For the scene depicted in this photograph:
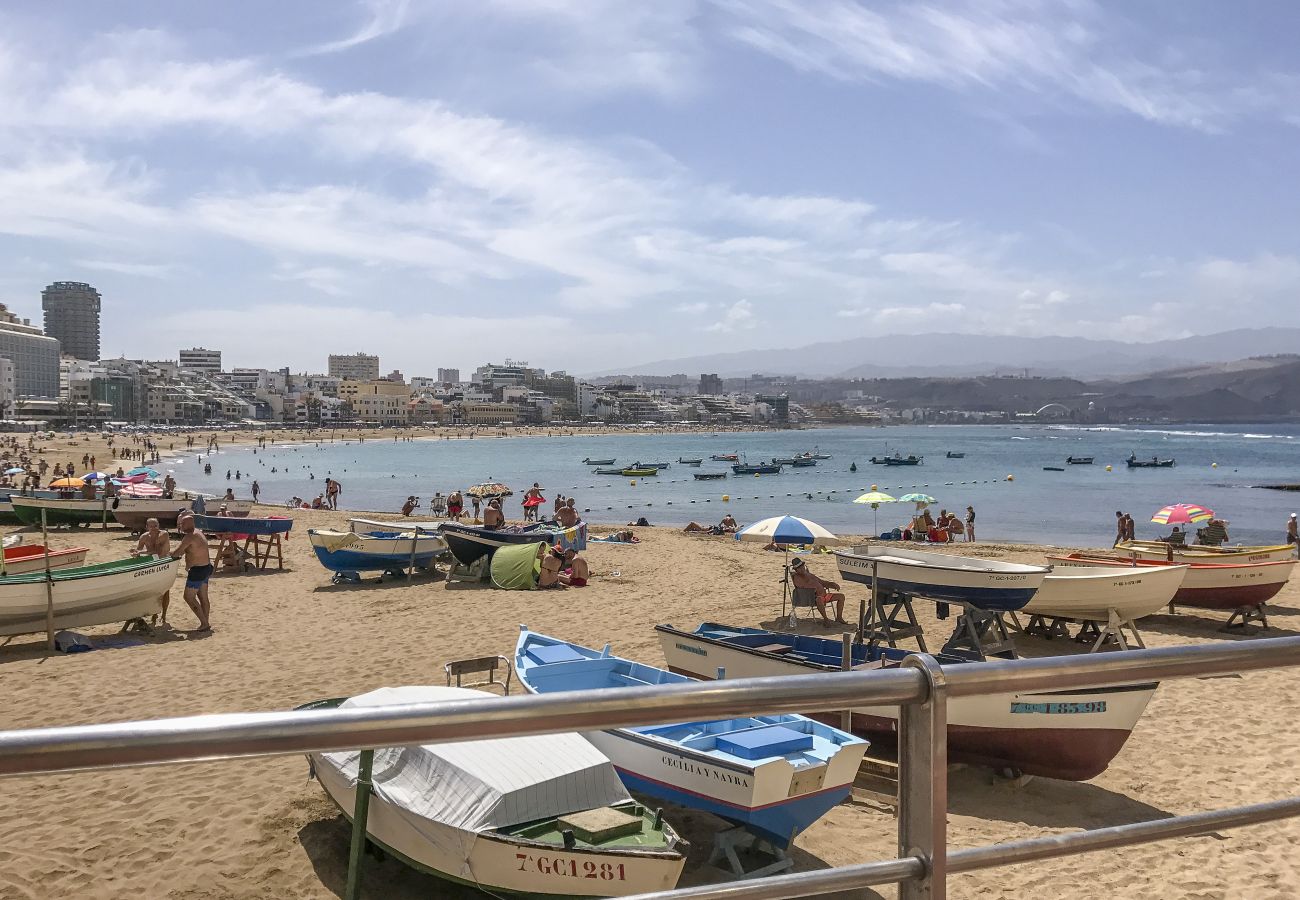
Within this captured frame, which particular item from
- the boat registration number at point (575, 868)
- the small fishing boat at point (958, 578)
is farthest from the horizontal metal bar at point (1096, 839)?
the small fishing boat at point (958, 578)

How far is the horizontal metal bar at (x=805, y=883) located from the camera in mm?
1371

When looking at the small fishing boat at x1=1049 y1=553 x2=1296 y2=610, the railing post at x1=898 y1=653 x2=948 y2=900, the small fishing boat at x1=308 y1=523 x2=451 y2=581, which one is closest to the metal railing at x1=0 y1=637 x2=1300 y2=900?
the railing post at x1=898 y1=653 x2=948 y2=900

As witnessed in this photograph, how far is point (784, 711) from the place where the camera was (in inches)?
53.6

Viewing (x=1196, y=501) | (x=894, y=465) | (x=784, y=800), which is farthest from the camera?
(x=894, y=465)

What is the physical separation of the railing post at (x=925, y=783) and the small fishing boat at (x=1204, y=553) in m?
16.5

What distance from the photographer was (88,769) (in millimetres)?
1114

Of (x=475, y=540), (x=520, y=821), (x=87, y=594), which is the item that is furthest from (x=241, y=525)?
(x=520, y=821)

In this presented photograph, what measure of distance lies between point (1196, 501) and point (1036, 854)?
199 feet

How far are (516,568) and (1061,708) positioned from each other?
1169cm

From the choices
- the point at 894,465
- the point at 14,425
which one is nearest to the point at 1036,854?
the point at 894,465

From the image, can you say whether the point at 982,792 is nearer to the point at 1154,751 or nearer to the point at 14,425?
the point at 1154,751

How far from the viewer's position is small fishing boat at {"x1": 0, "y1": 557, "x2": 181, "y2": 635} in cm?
1210

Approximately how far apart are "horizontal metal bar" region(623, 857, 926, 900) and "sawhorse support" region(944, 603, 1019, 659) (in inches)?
355

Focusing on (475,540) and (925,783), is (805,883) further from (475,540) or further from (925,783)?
(475,540)
